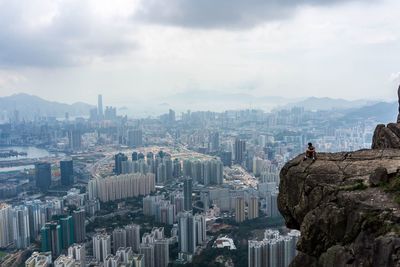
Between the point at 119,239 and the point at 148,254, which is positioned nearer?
the point at 148,254

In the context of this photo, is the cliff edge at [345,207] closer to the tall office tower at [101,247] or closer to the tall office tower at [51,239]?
the tall office tower at [101,247]

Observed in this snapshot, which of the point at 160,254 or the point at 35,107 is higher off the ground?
the point at 35,107

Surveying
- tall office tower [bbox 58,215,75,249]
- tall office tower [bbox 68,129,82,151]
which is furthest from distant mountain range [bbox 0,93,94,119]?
tall office tower [bbox 58,215,75,249]

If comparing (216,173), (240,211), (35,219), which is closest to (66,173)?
(216,173)

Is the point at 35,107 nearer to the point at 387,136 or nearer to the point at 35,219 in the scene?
the point at 35,219

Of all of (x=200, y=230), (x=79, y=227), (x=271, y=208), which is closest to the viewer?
(x=200, y=230)

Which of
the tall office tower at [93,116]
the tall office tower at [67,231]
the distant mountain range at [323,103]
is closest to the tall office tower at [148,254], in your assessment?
the tall office tower at [67,231]
